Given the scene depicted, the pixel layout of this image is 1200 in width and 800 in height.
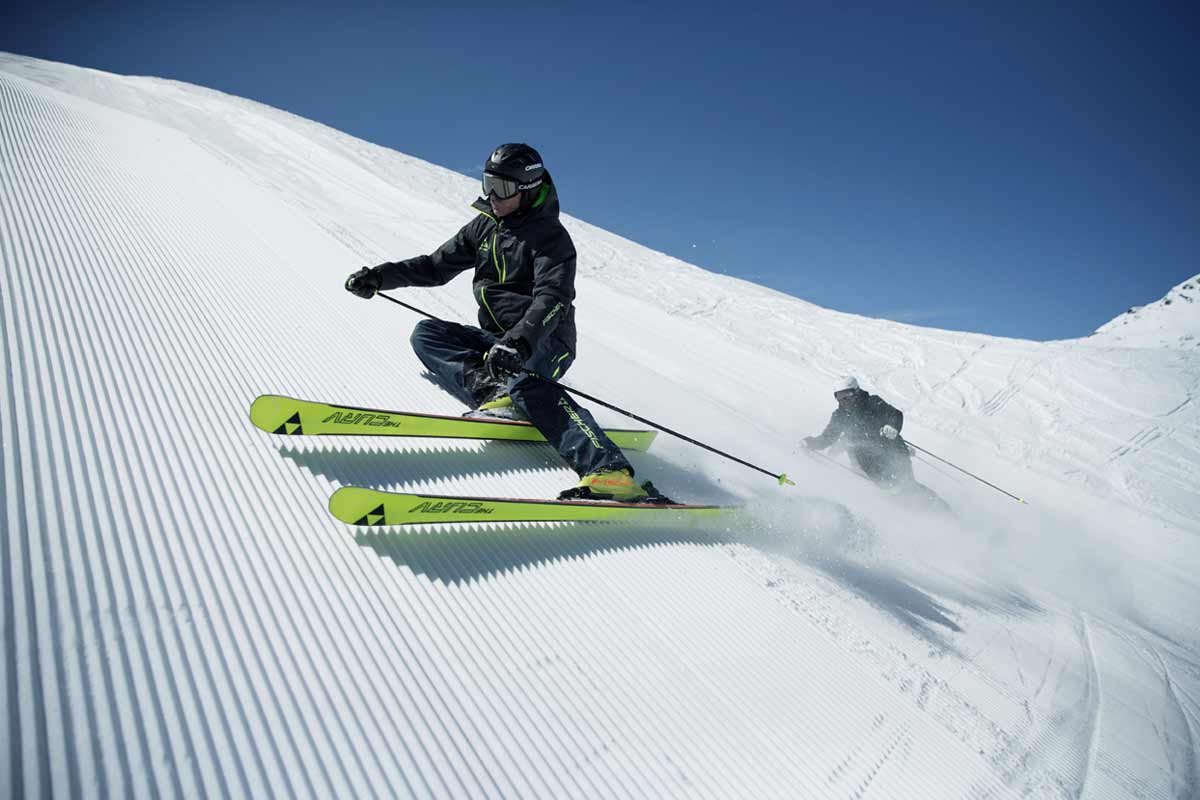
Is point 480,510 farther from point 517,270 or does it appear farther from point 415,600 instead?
point 517,270

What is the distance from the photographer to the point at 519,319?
11.4 feet

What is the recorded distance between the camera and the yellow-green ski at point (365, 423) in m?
2.32

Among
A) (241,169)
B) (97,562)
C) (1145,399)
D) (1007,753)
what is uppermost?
(1145,399)

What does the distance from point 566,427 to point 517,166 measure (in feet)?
5.32

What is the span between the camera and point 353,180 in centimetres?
1383

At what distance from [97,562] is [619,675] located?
164 cm

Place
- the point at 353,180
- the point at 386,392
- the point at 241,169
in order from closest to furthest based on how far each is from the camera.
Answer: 1. the point at 386,392
2. the point at 241,169
3. the point at 353,180

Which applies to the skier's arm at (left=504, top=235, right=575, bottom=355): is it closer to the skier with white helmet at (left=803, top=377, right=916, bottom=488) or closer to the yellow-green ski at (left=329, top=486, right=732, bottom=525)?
the yellow-green ski at (left=329, top=486, right=732, bottom=525)

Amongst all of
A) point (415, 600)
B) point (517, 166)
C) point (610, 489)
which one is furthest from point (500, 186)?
point (415, 600)

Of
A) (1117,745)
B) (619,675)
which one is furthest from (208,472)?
(1117,745)

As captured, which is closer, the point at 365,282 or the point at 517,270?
the point at 517,270

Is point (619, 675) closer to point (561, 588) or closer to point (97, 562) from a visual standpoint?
point (561, 588)

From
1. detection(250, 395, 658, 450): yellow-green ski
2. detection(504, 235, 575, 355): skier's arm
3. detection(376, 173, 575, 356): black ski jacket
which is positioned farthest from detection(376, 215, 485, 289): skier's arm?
detection(250, 395, 658, 450): yellow-green ski

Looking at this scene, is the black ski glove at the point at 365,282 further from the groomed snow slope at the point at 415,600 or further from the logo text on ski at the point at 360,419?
the logo text on ski at the point at 360,419
